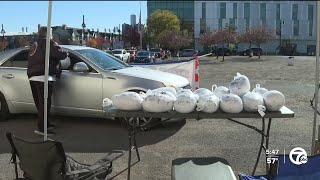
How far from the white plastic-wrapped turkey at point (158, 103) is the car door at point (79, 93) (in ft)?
10.6

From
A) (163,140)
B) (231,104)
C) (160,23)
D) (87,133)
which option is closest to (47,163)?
(231,104)

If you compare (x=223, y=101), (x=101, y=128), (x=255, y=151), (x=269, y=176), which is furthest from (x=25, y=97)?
(x=269, y=176)

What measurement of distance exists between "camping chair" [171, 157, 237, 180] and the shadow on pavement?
2.43 meters

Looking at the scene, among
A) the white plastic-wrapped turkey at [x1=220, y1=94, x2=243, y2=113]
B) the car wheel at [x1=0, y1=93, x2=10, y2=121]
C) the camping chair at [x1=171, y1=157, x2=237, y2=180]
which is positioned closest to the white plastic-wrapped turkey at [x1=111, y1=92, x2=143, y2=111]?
the camping chair at [x1=171, y1=157, x2=237, y2=180]

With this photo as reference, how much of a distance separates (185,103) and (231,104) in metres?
0.46

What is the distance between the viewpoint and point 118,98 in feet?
15.0

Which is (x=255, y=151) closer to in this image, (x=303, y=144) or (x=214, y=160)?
(x=303, y=144)

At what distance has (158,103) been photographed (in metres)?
4.47

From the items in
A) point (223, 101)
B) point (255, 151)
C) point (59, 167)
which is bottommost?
point (255, 151)

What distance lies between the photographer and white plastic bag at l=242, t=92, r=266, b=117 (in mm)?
4328

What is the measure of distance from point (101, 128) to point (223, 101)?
392 centimetres

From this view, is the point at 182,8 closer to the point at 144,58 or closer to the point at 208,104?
the point at 144,58

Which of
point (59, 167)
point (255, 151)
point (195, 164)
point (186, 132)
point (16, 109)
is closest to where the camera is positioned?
point (59, 167)

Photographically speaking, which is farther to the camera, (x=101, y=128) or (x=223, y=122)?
(x=223, y=122)
